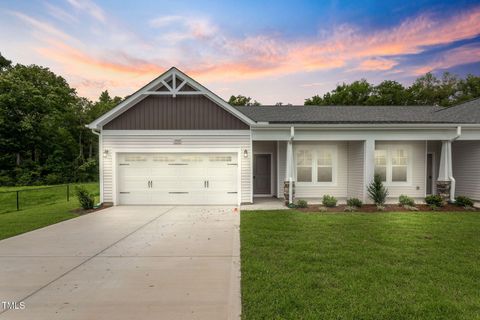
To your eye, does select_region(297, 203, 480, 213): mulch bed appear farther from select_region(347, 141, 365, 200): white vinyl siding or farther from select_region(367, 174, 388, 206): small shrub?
select_region(347, 141, 365, 200): white vinyl siding

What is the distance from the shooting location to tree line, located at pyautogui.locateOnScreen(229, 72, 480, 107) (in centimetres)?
3328

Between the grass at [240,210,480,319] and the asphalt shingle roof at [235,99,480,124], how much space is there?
5.85 m

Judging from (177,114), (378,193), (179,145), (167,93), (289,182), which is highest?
(167,93)

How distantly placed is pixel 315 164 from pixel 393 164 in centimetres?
361

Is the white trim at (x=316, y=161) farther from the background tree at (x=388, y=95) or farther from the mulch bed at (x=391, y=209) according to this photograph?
the background tree at (x=388, y=95)

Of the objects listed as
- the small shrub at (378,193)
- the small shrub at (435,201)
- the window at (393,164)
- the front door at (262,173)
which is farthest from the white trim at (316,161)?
the small shrub at (435,201)

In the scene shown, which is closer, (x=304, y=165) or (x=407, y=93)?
(x=304, y=165)

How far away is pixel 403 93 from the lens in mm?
33406

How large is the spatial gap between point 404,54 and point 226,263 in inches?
850

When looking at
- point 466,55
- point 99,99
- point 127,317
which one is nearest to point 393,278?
point 127,317

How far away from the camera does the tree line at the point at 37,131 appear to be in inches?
1047

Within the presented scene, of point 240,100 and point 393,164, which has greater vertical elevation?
point 240,100

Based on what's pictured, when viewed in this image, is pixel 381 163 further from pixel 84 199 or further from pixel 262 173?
pixel 84 199

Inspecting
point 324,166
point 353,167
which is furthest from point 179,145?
point 353,167
